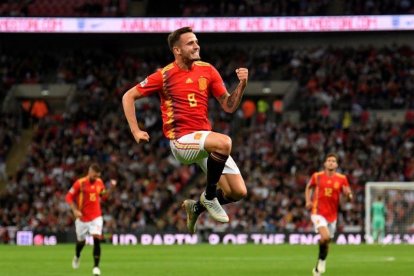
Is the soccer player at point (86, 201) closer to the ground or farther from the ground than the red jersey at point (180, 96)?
closer to the ground

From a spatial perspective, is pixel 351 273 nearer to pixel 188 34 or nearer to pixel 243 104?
pixel 188 34

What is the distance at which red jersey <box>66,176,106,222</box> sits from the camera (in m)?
21.1

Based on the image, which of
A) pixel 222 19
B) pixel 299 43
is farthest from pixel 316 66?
pixel 222 19

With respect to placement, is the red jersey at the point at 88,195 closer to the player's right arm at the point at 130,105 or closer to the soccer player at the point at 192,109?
the soccer player at the point at 192,109

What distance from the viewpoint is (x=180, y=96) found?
35.7 ft

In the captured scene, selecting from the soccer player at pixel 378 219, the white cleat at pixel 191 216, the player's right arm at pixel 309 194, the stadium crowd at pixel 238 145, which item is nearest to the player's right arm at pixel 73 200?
the player's right arm at pixel 309 194

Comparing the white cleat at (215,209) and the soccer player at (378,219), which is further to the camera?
the soccer player at (378,219)

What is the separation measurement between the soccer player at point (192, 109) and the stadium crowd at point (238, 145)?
23886 millimetres

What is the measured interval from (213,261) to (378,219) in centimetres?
1053

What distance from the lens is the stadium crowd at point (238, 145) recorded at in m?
35.7

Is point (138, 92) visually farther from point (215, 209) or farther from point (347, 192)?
point (347, 192)

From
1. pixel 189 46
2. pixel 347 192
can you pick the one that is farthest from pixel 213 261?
pixel 189 46

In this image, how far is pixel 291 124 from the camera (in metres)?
38.9

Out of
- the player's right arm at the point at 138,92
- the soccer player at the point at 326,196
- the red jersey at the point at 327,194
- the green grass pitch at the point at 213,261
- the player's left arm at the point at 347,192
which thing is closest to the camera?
the player's right arm at the point at 138,92
